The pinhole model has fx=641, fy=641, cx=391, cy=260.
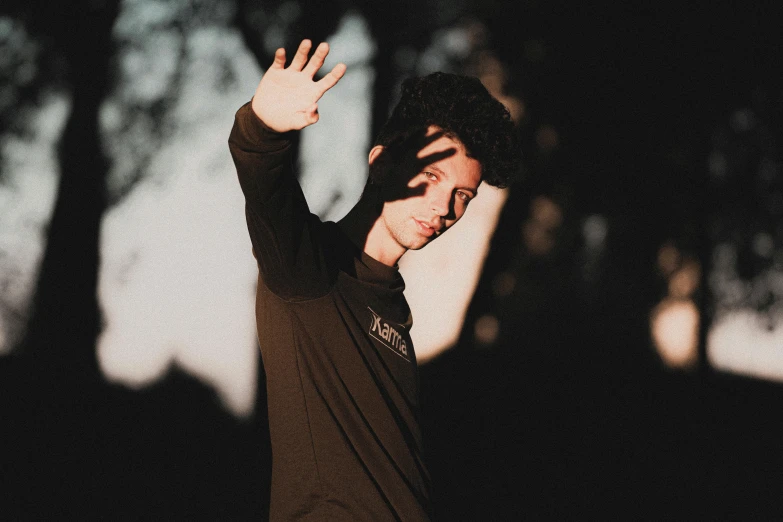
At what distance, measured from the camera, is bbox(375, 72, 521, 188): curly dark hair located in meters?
1.42

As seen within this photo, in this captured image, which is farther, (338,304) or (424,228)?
(424,228)

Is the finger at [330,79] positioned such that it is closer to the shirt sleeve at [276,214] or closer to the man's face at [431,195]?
the shirt sleeve at [276,214]

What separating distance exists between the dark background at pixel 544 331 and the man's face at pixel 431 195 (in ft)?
3.39

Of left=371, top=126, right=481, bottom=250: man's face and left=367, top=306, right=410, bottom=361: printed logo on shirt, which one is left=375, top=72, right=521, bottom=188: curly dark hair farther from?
left=367, top=306, right=410, bottom=361: printed logo on shirt

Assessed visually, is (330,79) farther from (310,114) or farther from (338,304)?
(338,304)

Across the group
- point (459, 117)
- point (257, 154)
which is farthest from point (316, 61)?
point (459, 117)

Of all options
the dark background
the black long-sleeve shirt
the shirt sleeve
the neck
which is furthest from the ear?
the dark background

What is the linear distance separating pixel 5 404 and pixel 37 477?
25 centimetres

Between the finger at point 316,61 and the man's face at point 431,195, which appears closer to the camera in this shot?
the finger at point 316,61

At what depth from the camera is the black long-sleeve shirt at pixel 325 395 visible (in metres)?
0.93

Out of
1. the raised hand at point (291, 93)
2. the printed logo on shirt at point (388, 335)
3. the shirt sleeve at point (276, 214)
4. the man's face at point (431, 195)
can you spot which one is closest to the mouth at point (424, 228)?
the man's face at point (431, 195)

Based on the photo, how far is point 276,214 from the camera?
2.74ft

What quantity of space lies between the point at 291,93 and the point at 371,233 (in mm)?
492

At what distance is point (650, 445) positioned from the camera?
7.93 feet
